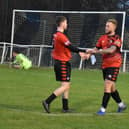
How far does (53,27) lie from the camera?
25.5 metres

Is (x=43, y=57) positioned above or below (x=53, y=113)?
below

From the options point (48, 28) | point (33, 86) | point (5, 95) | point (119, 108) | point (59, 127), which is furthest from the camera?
point (48, 28)

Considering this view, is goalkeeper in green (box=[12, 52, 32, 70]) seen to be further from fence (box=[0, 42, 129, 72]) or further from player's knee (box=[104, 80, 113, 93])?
player's knee (box=[104, 80, 113, 93])

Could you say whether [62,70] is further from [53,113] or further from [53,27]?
[53,27]

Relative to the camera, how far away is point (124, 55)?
2336cm

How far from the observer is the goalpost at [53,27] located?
78.4ft

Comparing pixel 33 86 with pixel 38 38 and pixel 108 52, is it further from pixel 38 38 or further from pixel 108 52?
pixel 38 38

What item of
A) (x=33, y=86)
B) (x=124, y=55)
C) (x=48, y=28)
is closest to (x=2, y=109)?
(x=33, y=86)

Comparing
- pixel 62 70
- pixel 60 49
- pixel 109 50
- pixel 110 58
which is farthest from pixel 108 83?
pixel 60 49

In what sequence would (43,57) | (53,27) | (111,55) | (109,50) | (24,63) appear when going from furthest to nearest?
(53,27) < (43,57) < (24,63) < (111,55) < (109,50)

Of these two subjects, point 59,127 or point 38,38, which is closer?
point 59,127

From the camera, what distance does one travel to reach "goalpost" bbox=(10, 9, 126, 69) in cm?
2391

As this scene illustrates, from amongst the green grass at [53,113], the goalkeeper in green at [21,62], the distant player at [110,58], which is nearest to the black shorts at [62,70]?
the distant player at [110,58]

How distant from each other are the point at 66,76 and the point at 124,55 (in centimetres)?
1491
